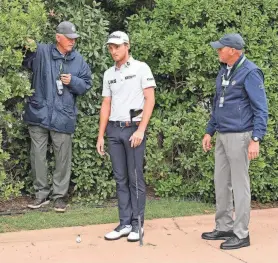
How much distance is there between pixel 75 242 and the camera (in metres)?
5.32

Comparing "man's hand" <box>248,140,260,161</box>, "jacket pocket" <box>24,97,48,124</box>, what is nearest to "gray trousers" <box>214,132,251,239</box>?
"man's hand" <box>248,140,260,161</box>

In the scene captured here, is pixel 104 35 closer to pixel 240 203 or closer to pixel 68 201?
pixel 68 201

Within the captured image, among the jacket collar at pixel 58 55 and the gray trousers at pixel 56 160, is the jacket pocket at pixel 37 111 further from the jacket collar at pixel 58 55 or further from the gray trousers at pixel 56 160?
the jacket collar at pixel 58 55

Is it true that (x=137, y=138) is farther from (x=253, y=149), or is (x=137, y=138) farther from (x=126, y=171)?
(x=253, y=149)

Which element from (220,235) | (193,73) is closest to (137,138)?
(220,235)

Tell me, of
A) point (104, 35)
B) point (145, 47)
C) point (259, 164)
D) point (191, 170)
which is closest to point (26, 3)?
point (104, 35)

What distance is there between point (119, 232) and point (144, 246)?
328mm

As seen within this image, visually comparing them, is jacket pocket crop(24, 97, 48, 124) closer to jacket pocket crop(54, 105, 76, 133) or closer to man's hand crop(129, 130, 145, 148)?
jacket pocket crop(54, 105, 76, 133)

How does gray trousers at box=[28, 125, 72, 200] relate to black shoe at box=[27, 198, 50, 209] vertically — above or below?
above

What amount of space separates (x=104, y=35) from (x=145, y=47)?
0.55m

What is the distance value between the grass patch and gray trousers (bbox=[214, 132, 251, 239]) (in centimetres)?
114

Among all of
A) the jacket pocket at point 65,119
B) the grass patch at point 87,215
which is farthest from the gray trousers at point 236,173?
the jacket pocket at point 65,119

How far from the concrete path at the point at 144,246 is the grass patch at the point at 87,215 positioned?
0.50 feet

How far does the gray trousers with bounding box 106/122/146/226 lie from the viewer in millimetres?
5336
